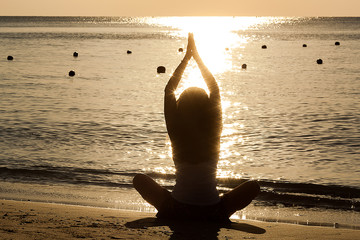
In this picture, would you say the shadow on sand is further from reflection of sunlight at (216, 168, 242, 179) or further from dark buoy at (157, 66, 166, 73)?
dark buoy at (157, 66, 166, 73)

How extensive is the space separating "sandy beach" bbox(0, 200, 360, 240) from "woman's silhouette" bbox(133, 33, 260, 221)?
230 mm

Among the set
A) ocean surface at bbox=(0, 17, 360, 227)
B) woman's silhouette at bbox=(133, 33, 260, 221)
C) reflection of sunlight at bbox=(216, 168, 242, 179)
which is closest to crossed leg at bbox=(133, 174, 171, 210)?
woman's silhouette at bbox=(133, 33, 260, 221)

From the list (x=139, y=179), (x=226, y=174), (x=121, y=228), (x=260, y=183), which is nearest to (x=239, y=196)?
(x=139, y=179)

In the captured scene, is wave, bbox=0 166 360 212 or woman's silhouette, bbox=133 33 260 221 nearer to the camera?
woman's silhouette, bbox=133 33 260 221

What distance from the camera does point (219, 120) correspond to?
23.5 ft

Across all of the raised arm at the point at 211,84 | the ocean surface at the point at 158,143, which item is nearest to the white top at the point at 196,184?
the raised arm at the point at 211,84

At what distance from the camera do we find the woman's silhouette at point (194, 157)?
7070 millimetres

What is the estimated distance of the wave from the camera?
10.8 metres

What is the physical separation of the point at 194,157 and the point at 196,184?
36 cm

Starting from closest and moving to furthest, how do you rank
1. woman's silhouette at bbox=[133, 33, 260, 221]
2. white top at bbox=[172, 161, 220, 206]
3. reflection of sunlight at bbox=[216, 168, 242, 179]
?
woman's silhouette at bbox=[133, 33, 260, 221] → white top at bbox=[172, 161, 220, 206] → reflection of sunlight at bbox=[216, 168, 242, 179]

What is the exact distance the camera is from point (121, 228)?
7508mm

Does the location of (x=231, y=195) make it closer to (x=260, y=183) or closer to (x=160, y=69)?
(x=260, y=183)

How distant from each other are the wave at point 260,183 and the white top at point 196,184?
3186mm

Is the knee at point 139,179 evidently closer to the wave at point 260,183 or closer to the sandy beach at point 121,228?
the sandy beach at point 121,228
